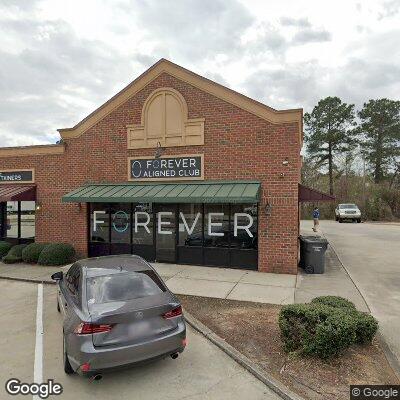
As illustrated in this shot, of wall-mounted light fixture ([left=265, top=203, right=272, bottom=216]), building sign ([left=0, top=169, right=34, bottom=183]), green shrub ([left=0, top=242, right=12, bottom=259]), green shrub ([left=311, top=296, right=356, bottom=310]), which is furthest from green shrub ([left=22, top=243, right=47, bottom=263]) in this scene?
green shrub ([left=311, top=296, right=356, bottom=310])

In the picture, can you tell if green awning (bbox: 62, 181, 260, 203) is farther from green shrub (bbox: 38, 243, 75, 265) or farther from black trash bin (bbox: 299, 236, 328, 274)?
black trash bin (bbox: 299, 236, 328, 274)

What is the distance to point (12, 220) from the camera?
1468cm

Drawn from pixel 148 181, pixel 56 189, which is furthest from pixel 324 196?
pixel 56 189

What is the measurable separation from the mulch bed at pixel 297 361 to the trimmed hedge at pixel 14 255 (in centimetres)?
883

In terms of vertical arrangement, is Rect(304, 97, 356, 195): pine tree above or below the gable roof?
above

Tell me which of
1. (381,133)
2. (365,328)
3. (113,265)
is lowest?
(365,328)

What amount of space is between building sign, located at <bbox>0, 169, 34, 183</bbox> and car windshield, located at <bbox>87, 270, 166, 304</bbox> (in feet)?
35.5

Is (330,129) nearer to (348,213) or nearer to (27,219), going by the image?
(348,213)

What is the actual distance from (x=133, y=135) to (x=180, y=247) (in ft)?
15.0

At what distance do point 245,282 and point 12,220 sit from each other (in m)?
11.1

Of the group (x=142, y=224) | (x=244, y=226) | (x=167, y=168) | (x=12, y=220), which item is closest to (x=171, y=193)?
(x=167, y=168)

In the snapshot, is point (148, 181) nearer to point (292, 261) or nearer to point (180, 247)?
point (180, 247)

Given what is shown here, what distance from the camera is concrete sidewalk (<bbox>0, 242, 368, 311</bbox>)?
8336mm

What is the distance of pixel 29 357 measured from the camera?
524 centimetres
